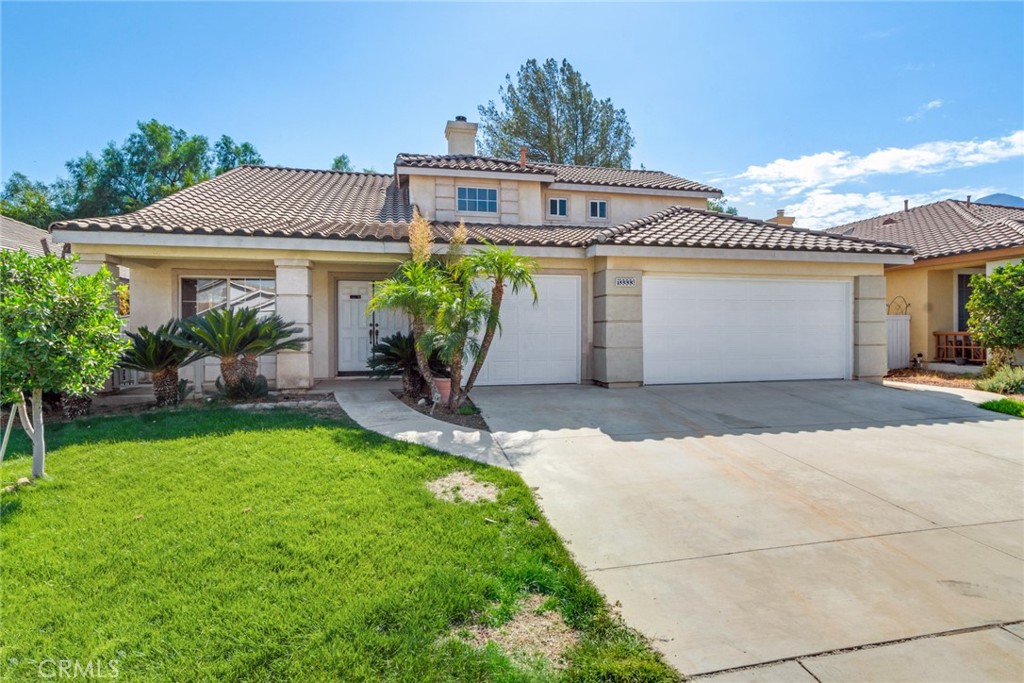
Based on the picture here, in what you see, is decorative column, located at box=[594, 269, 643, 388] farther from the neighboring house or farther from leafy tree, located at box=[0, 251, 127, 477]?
leafy tree, located at box=[0, 251, 127, 477]

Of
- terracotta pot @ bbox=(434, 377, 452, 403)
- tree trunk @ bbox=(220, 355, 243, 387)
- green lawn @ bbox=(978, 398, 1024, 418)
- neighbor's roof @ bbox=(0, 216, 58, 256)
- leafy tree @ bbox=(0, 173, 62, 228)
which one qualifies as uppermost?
leafy tree @ bbox=(0, 173, 62, 228)

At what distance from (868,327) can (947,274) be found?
6.81 metres

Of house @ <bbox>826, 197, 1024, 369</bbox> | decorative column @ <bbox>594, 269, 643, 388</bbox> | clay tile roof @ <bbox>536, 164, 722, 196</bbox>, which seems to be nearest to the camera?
decorative column @ <bbox>594, 269, 643, 388</bbox>

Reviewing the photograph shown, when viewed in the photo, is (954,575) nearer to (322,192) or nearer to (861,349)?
(861,349)

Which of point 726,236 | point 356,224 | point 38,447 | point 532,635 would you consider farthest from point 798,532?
point 356,224

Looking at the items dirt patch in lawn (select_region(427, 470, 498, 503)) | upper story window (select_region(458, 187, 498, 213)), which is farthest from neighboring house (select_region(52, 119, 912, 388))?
dirt patch in lawn (select_region(427, 470, 498, 503))

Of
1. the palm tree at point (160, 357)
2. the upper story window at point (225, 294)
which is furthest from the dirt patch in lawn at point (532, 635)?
the upper story window at point (225, 294)

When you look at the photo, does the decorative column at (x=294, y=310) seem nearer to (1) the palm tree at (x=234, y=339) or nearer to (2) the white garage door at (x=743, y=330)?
(1) the palm tree at (x=234, y=339)

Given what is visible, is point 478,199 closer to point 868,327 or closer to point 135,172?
point 868,327

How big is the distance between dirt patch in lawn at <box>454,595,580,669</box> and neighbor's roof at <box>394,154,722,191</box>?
12.9 meters

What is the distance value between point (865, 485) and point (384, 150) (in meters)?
19.1

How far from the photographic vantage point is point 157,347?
324 inches

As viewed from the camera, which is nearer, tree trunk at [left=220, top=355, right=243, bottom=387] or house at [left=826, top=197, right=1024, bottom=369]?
tree trunk at [left=220, top=355, right=243, bottom=387]

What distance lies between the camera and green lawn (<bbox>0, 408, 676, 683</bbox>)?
2.51 m
